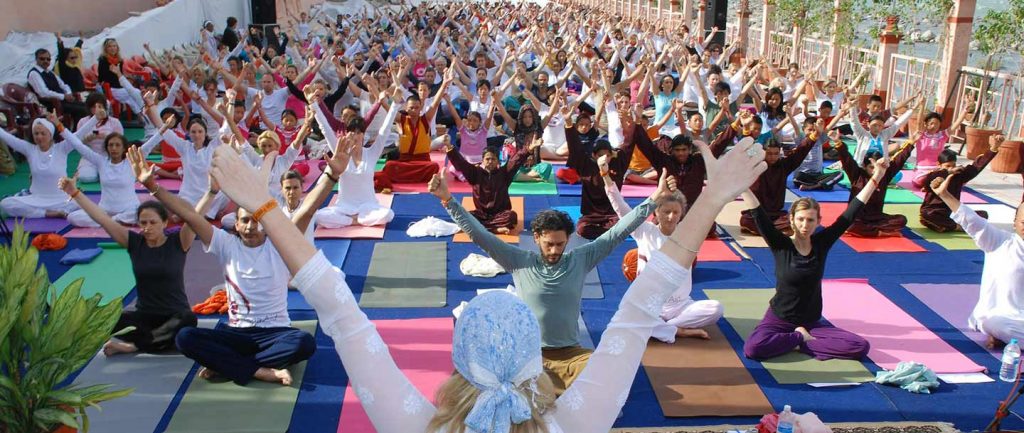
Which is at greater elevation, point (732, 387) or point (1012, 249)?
point (1012, 249)

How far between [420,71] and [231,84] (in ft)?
12.3

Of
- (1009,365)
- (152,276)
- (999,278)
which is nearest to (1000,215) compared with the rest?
(999,278)

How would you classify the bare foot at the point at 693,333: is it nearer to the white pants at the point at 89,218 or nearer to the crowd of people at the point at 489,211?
the crowd of people at the point at 489,211

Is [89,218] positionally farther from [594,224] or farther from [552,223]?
[552,223]

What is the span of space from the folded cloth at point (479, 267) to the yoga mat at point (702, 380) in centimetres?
172

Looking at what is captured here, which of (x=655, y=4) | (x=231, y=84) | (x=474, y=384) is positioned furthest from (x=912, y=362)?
(x=655, y=4)

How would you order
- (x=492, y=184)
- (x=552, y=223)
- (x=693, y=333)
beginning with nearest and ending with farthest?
(x=552, y=223) → (x=693, y=333) → (x=492, y=184)

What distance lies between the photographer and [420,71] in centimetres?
1459

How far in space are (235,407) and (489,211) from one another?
384cm

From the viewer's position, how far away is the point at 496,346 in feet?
5.84

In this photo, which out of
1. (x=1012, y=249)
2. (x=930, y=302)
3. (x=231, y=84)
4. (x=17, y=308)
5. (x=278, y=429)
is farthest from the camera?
(x=231, y=84)

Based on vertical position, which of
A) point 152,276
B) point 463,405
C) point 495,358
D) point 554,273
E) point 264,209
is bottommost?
point 152,276

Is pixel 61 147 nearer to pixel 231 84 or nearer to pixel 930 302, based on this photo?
pixel 231 84

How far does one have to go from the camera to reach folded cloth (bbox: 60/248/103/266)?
6941 mm
